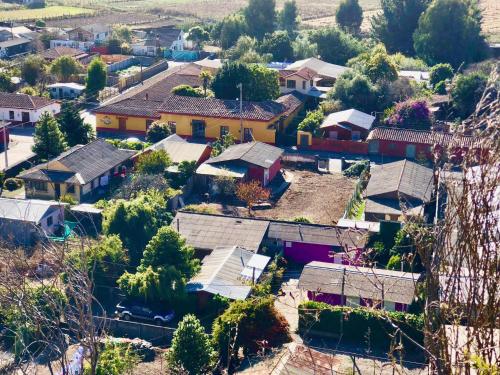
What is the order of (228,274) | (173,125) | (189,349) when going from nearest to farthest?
(189,349)
(228,274)
(173,125)

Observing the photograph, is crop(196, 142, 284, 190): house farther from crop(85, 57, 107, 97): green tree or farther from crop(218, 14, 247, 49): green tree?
crop(218, 14, 247, 49): green tree

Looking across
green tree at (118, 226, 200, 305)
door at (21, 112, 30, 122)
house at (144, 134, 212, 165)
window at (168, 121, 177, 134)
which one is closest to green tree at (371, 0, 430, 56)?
window at (168, 121, 177, 134)

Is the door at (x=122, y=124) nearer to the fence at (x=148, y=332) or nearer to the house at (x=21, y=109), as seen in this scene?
the house at (x=21, y=109)

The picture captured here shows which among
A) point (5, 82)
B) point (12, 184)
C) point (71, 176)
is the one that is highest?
point (5, 82)

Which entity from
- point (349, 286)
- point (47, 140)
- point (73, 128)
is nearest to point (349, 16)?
point (73, 128)

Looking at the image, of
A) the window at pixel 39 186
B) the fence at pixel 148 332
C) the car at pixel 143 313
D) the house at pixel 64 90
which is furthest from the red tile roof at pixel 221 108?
the fence at pixel 148 332

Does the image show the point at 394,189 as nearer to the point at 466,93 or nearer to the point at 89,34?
the point at 466,93
